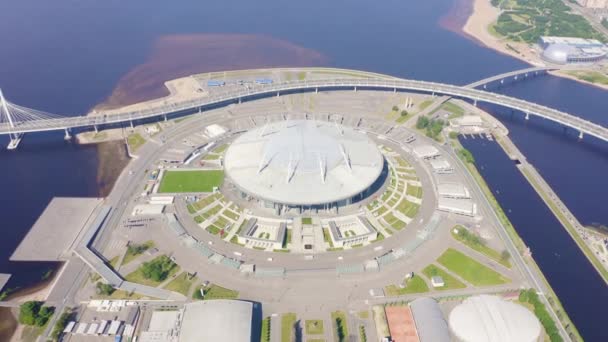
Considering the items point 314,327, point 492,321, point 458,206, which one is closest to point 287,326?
point 314,327

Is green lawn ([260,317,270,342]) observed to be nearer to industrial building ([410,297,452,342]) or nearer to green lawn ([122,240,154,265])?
industrial building ([410,297,452,342])

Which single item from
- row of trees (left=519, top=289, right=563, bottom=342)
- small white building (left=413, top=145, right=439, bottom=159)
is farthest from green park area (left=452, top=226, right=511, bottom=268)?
small white building (left=413, top=145, right=439, bottom=159)

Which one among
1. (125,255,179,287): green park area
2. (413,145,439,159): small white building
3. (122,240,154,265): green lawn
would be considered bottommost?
(125,255,179,287): green park area

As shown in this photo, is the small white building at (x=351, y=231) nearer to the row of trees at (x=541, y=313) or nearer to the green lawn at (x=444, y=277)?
the green lawn at (x=444, y=277)

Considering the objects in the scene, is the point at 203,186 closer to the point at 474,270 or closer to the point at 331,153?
the point at 331,153

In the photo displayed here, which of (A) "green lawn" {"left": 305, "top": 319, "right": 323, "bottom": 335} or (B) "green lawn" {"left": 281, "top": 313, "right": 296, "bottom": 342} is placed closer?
(B) "green lawn" {"left": 281, "top": 313, "right": 296, "bottom": 342}

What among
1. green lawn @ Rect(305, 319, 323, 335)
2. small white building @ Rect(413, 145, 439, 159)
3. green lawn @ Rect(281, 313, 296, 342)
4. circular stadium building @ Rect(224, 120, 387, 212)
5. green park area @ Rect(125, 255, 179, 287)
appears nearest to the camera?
green lawn @ Rect(281, 313, 296, 342)

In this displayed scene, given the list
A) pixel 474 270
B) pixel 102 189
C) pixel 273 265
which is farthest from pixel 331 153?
pixel 102 189
